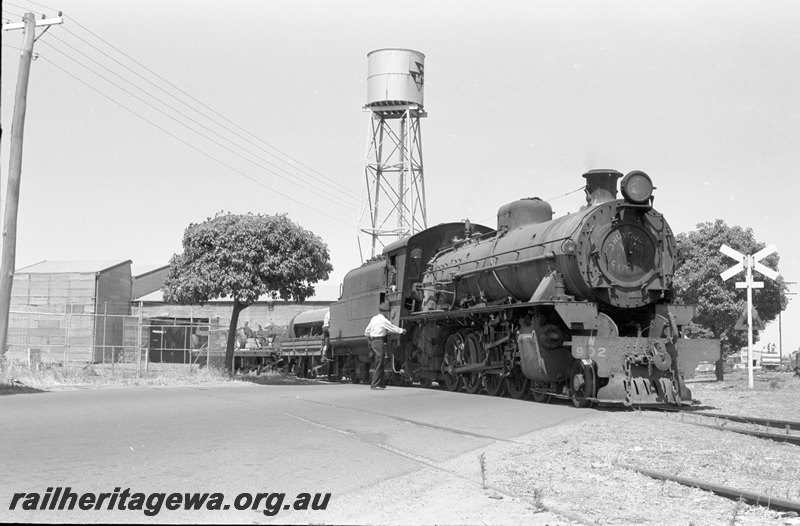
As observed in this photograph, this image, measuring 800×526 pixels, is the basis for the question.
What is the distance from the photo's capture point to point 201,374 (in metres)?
24.8

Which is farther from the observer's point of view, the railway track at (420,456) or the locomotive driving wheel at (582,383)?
the locomotive driving wheel at (582,383)

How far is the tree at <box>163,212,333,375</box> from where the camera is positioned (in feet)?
80.9

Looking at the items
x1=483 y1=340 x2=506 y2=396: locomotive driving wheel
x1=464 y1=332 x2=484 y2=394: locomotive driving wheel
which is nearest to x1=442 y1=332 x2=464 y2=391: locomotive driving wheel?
x1=464 y1=332 x2=484 y2=394: locomotive driving wheel

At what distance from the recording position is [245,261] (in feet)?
81.1

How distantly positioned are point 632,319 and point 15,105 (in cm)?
1502

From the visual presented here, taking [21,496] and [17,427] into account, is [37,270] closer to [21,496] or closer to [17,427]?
[17,427]

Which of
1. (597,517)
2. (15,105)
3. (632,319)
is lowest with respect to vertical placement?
(597,517)

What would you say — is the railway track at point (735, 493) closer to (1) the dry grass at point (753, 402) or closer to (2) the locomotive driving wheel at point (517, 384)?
(1) the dry grass at point (753, 402)

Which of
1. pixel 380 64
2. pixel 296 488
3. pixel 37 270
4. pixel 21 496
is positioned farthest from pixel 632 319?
pixel 37 270

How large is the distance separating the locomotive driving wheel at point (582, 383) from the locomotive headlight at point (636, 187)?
2.82m

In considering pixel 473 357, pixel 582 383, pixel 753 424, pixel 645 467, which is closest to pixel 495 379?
pixel 473 357

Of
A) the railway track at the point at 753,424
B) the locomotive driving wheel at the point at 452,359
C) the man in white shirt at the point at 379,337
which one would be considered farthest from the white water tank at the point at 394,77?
the railway track at the point at 753,424

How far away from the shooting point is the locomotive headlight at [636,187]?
14055 mm

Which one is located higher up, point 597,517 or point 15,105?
point 15,105
